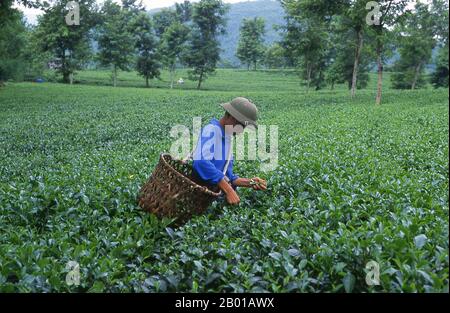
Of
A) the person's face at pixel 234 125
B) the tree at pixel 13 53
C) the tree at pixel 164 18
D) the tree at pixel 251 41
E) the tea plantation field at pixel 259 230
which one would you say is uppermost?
the tree at pixel 164 18

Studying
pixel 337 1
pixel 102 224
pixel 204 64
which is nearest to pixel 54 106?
pixel 337 1

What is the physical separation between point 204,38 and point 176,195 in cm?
4666

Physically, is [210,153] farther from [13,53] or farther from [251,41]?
[251,41]

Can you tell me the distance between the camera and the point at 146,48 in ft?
164

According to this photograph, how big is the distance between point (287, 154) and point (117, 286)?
4950 millimetres

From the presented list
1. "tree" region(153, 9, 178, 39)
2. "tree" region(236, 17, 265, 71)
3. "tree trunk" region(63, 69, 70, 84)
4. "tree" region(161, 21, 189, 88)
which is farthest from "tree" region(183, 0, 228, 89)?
"tree" region(153, 9, 178, 39)

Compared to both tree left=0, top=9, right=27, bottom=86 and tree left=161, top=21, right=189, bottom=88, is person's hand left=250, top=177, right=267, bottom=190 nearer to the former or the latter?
tree left=0, top=9, right=27, bottom=86

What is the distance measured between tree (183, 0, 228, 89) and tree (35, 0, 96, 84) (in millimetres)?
11331

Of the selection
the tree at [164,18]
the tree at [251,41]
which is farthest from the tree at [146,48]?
the tree at [251,41]

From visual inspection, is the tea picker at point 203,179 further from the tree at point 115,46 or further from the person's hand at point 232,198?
the tree at point 115,46

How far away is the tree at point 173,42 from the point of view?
49.6 meters

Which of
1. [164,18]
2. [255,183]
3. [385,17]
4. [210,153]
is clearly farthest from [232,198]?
[164,18]

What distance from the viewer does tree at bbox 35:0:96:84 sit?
4456 cm

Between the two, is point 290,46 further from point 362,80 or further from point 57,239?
point 57,239
